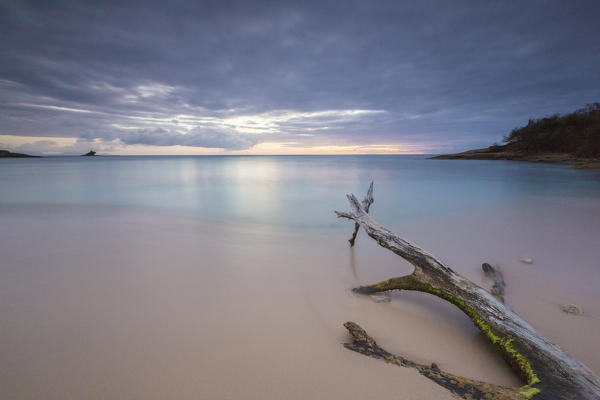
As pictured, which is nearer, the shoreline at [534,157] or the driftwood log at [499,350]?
the driftwood log at [499,350]

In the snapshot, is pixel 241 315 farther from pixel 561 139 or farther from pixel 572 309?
pixel 561 139

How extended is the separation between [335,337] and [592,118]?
61954 millimetres

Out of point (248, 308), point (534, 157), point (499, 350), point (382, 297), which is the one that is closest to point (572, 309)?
point (499, 350)

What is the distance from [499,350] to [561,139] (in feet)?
196

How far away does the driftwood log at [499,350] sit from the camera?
5.66 ft

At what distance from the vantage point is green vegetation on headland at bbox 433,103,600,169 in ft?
113

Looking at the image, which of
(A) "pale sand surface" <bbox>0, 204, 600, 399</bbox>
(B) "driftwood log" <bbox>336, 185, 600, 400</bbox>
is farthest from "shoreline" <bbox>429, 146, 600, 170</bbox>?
(B) "driftwood log" <bbox>336, 185, 600, 400</bbox>

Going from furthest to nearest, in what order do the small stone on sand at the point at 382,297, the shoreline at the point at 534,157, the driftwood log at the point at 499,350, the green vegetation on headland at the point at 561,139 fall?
the green vegetation on headland at the point at 561,139 < the shoreline at the point at 534,157 < the small stone on sand at the point at 382,297 < the driftwood log at the point at 499,350

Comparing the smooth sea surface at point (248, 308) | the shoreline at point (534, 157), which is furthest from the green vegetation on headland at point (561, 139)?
the smooth sea surface at point (248, 308)

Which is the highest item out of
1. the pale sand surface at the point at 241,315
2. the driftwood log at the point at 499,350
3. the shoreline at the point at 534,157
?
the shoreline at the point at 534,157

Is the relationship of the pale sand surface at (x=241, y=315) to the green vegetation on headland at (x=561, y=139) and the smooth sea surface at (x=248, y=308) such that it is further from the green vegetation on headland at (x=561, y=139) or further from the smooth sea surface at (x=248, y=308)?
the green vegetation on headland at (x=561, y=139)

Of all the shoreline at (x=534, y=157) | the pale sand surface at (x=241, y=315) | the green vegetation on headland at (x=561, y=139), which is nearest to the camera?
the pale sand surface at (x=241, y=315)

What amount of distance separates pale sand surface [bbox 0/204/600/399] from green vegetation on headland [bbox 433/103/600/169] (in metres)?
43.9

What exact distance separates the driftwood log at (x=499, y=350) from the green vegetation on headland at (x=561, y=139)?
151 ft
